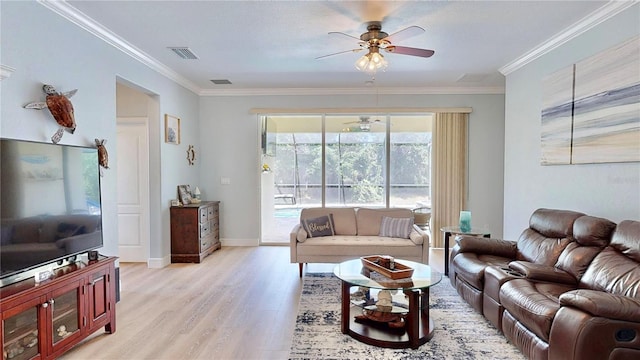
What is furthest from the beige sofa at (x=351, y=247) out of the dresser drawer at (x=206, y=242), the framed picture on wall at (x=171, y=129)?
the framed picture on wall at (x=171, y=129)

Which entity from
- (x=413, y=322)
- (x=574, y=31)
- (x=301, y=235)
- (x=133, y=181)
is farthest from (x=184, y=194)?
(x=574, y=31)

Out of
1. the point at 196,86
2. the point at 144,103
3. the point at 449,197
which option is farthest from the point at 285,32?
the point at 449,197

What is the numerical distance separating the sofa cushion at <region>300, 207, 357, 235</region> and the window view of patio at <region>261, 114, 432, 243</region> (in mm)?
1394

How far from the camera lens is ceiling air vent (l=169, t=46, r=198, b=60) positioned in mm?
4070

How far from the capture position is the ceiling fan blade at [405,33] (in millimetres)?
2752

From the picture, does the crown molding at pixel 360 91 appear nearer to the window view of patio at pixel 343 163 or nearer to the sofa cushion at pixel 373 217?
the window view of patio at pixel 343 163

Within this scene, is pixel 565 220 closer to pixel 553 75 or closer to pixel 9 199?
pixel 553 75

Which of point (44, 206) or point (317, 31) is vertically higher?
point (317, 31)

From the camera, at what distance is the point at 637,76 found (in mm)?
2805

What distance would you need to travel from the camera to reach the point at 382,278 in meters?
2.89

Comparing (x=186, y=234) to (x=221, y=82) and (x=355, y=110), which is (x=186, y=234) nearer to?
(x=221, y=82)

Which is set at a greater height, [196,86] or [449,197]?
[196,86]

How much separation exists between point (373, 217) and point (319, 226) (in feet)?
2.72

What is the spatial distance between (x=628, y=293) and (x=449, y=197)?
382cm
